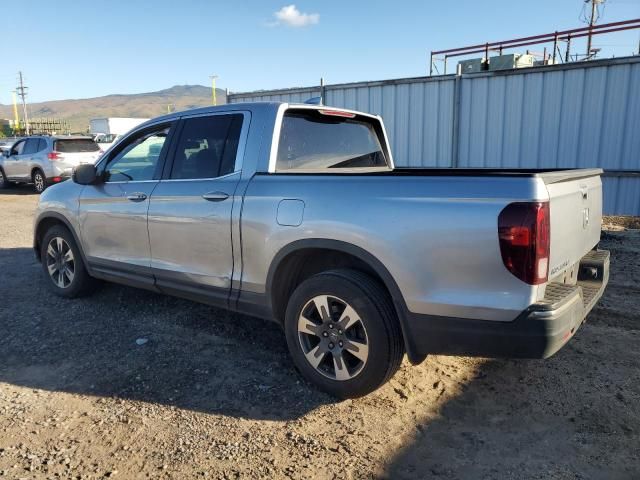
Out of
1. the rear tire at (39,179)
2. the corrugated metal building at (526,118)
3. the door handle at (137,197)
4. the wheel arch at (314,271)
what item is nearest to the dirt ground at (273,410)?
the wheel arch at (314,271)

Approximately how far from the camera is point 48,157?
14914 millimetres

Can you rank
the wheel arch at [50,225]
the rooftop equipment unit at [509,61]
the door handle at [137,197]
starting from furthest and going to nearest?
the rooftop equipment unit at [509,61] → the wheel arch at [50,225] → the door handle at [137,197]

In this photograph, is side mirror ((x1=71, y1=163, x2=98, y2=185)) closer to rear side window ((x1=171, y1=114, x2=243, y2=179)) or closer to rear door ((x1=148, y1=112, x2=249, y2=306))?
rear door ((x1=148, y1=112, x2=249, y2=306))

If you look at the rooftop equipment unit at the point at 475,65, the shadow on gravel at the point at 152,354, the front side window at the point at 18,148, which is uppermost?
the rooftop equipment unit at the point at 475,65

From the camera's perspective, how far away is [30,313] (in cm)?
480

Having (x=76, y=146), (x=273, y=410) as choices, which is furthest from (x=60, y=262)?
(x=76, y=146)

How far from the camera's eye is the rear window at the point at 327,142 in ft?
12.1

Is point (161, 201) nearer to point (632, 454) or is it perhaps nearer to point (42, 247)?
point (42, 247)

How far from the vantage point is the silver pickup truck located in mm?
2549

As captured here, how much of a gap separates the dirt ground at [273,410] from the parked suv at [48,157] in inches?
460

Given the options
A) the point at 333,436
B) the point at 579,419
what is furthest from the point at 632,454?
the point at 333,436

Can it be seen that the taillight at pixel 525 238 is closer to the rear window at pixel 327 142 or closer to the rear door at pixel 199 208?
the rear window at pixel 327 142

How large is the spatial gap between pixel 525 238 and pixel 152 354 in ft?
9.18

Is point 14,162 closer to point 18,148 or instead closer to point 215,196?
point 18,148
